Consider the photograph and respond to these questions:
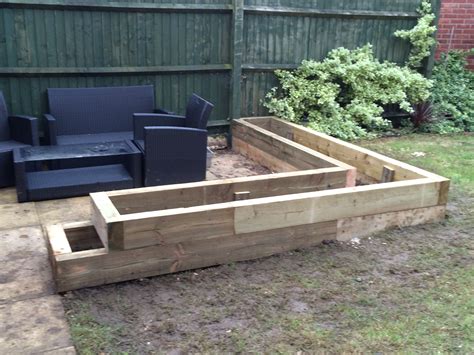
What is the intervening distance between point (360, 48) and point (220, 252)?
534 centimetres

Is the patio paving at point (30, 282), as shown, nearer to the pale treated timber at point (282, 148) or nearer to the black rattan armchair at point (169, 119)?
the black rattan armchair at point (169, 119)

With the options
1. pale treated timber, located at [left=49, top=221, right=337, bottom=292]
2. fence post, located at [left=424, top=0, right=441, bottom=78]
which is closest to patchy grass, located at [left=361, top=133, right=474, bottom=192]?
fence post, located at [left=424, top=0, right=441, bottom=78]

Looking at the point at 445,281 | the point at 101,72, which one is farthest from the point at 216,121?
the point at 445,281

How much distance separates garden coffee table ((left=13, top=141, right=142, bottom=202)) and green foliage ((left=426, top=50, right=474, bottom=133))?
5429 mm

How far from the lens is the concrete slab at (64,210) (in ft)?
14.3

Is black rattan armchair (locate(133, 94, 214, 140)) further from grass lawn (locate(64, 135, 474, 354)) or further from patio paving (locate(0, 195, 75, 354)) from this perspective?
grass lawn (locate(64, 135, 474, 354))

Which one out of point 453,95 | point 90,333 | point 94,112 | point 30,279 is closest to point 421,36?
point 453,95

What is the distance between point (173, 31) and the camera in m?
6.45

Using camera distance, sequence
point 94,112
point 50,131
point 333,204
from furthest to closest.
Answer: point 94,112 → point 50,131 → point 333,204

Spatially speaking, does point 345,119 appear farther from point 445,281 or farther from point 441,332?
point 441,332

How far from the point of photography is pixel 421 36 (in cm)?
798

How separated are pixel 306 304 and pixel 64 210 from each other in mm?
2495

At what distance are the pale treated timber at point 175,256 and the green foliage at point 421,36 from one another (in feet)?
17.2

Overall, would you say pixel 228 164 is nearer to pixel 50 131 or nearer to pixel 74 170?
pixel 74 170
